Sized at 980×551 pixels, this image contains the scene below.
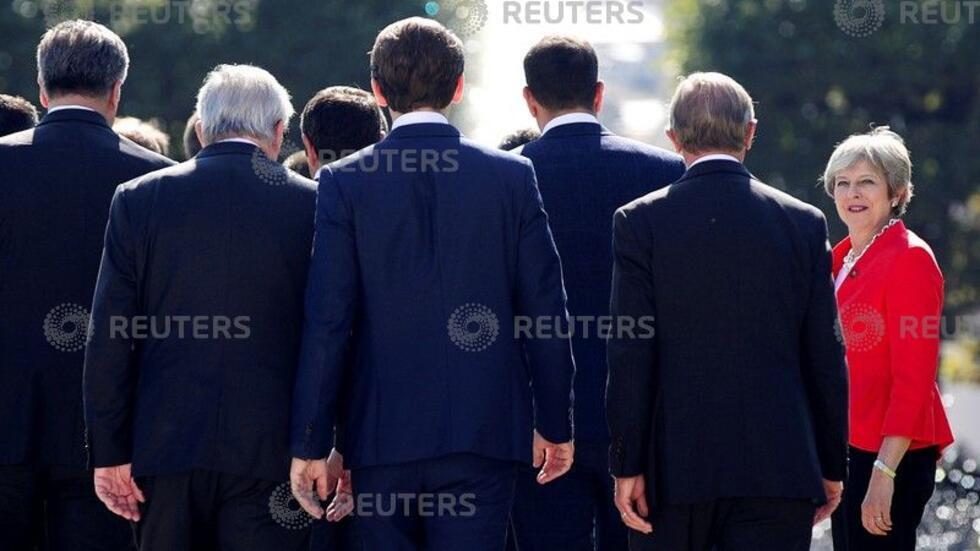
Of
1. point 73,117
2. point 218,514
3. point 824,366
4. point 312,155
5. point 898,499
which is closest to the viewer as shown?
point 824,366

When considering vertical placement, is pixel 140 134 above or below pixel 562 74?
below

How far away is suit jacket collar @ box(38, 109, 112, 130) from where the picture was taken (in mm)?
5441

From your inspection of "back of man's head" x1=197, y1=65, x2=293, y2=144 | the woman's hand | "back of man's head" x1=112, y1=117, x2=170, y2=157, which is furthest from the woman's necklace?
"back of man's head" x1=112, y1=117, x2=170, y2=157

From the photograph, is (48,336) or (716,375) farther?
(48,336)

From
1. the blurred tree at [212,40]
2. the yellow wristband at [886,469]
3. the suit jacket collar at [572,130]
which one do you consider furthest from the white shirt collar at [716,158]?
the blurred tree at [212,40]

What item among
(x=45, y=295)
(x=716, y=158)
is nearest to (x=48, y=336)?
(x=45, y=295)

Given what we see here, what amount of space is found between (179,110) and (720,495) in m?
18.7

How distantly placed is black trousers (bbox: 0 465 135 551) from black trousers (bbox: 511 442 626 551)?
4.20 ft

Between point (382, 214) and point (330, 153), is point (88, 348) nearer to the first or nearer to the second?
point (382, 214)

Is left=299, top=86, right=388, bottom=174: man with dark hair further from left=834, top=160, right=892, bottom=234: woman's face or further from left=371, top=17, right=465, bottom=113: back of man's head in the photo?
left=834, top=160, right=892, bottom=234: woman's face

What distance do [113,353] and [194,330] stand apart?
24 cm

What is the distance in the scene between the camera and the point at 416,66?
4973 mm

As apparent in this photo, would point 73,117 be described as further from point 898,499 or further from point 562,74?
point 898,499

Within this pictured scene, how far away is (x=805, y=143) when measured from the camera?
77.4 feet
